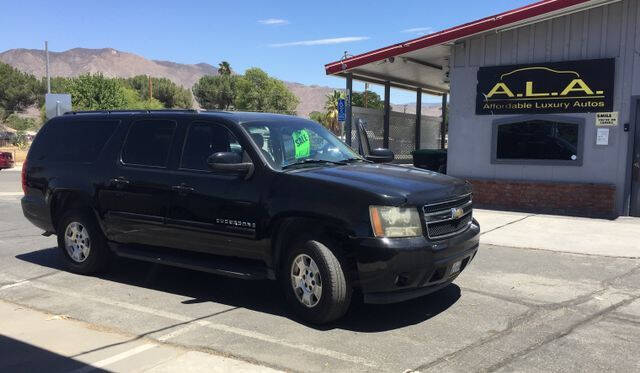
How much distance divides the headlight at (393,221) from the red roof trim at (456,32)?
8131 millimetres

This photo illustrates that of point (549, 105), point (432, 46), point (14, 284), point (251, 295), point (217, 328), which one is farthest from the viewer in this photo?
point (432, 46)

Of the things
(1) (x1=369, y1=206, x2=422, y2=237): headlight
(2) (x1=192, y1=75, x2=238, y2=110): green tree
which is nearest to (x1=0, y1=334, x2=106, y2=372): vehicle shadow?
(1) (x1=369, y1=206, x2=422, y2=237): headlight

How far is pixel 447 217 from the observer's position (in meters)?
5.05

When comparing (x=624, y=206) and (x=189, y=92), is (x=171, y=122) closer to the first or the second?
(x=624, y=206)

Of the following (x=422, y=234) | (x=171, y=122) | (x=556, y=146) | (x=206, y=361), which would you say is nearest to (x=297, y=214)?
(x=422, y=234)

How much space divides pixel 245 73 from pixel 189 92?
11.3 meters

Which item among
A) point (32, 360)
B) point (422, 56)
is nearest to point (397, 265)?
point (32, 360)

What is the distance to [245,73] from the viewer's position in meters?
87.7

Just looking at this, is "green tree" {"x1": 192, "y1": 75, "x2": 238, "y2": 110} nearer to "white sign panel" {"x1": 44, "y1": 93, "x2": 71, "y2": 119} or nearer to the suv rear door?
"white sign panel" {"x1": 44, "y1": 93, "x2": 71, "y2": 119}

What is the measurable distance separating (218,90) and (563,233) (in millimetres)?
82480

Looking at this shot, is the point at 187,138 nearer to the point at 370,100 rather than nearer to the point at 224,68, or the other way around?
the point at 370,100

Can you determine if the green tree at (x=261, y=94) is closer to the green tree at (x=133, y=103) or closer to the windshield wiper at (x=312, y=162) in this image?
the green tree at (x=133, y=103)

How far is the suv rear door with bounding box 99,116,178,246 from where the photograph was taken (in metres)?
5.97

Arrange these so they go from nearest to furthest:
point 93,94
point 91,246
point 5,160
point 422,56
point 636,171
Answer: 1. point 91,246
2. point 636,171
3. point 422,56
4. point 5,160
5. point 93,94
